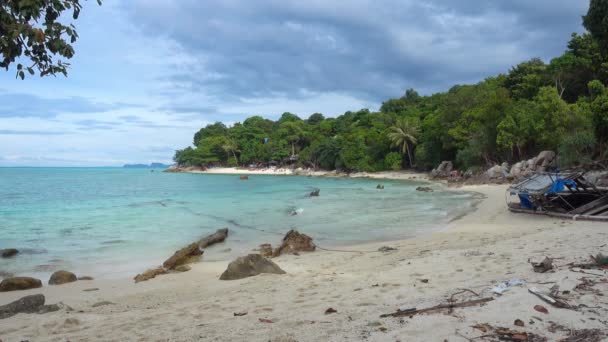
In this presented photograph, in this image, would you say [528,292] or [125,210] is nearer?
[528,292]

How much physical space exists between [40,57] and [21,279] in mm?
6529

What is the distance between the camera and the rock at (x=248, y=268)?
7457mm

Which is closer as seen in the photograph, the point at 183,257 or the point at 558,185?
the point at 183,257

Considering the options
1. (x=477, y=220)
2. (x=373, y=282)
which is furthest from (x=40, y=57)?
(x=477, y=220)

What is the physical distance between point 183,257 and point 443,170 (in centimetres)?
4181

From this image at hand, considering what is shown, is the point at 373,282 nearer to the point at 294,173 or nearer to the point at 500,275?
the point at 500,275

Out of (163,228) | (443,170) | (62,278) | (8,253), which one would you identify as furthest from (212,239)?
(443,170)

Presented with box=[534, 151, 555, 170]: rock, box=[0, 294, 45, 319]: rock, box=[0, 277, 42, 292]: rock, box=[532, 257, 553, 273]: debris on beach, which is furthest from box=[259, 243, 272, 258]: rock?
box=[534, 151, 555, 170]: rock

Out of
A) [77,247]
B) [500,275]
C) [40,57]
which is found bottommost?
[77,247]

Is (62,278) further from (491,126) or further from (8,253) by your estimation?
(491,126)

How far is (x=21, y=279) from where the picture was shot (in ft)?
25.8

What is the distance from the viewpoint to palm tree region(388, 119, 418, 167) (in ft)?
180

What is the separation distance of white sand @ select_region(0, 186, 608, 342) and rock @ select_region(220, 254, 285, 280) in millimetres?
302

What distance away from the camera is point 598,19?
8.38 metres
